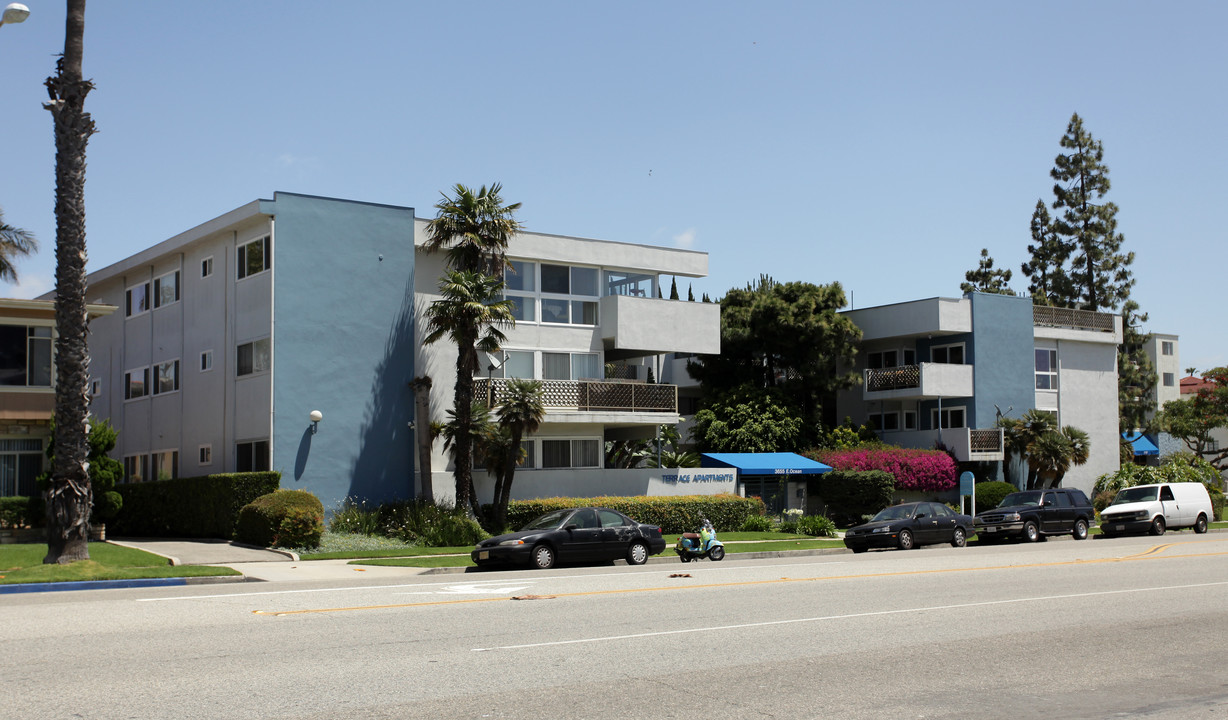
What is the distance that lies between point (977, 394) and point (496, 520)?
78.4 ft

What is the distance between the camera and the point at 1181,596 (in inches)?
639

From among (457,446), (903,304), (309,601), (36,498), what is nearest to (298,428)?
(457,446)

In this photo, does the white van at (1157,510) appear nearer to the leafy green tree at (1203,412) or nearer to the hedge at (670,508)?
the hedge at (670,508)

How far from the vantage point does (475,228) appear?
33.0m

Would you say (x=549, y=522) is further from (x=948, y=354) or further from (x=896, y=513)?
(x=948, y=354)

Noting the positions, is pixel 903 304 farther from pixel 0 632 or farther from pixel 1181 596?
pixel 0 632

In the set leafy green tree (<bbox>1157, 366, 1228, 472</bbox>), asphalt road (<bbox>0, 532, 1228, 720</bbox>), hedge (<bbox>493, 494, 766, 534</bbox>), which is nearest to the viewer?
asphalt road (<bbox>0, 532, 1228, 720</bbox>)

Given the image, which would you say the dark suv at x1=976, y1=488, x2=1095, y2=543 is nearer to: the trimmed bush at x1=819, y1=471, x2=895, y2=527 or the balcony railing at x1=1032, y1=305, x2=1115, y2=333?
the trimmed bush at x1=819, y1=471, x2=895, y2=527

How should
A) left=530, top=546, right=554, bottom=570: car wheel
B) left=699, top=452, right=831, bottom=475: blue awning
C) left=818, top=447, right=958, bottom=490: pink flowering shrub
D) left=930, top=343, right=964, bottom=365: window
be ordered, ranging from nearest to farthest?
left=530, top=546, right=554, bottom=570: car wheel < left=699, top=452, right=831, bottom=475: blue awning < left=818, top=447, right=958, bottom=490: pink flowering shrub < left=930, top=343, right=964, bottom=365: window

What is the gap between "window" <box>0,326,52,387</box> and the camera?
A: 31.2 metres

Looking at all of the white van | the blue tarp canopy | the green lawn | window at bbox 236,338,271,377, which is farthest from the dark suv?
the blue tarp canopy

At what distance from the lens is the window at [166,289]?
123 feet

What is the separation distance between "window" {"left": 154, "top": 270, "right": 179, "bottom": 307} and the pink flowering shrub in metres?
24.6

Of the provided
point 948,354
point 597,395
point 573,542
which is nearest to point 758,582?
point 573,542
